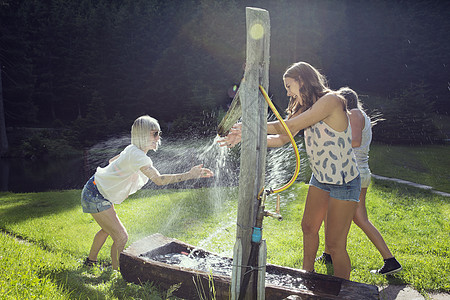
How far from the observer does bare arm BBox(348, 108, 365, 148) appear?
3.57 meters

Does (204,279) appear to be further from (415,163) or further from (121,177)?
(415,163)

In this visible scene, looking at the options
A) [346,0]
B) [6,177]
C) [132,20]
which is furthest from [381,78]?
[6,177]

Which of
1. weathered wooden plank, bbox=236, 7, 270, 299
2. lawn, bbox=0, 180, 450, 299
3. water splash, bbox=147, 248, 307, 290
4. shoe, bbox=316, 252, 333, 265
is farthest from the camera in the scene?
shoe, bbox=316, 252, 333, 265

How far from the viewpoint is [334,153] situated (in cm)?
294

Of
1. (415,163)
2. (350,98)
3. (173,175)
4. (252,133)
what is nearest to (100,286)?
(173,175)

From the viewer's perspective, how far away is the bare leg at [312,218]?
326 cm

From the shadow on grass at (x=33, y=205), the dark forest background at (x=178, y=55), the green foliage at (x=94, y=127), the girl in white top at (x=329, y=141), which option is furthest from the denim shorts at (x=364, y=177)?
the green foliage at (x=94, y=127)

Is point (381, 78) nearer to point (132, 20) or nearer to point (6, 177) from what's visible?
point (132, 20)

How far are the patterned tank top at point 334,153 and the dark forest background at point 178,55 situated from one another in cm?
2083

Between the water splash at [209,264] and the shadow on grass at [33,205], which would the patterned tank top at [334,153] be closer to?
the water splash at [209,264]

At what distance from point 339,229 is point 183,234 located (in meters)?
3.11

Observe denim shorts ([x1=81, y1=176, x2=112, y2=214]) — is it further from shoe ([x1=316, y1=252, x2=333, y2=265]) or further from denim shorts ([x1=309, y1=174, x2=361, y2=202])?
shoe ([x1=316, y1=252, x2=333, y2=265])

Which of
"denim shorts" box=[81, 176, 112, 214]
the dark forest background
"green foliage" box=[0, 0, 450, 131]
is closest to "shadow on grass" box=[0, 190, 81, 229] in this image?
"denim shorts" box=[81, 176, 112, 214]

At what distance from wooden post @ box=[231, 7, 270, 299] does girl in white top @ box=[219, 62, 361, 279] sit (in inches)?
12.3
